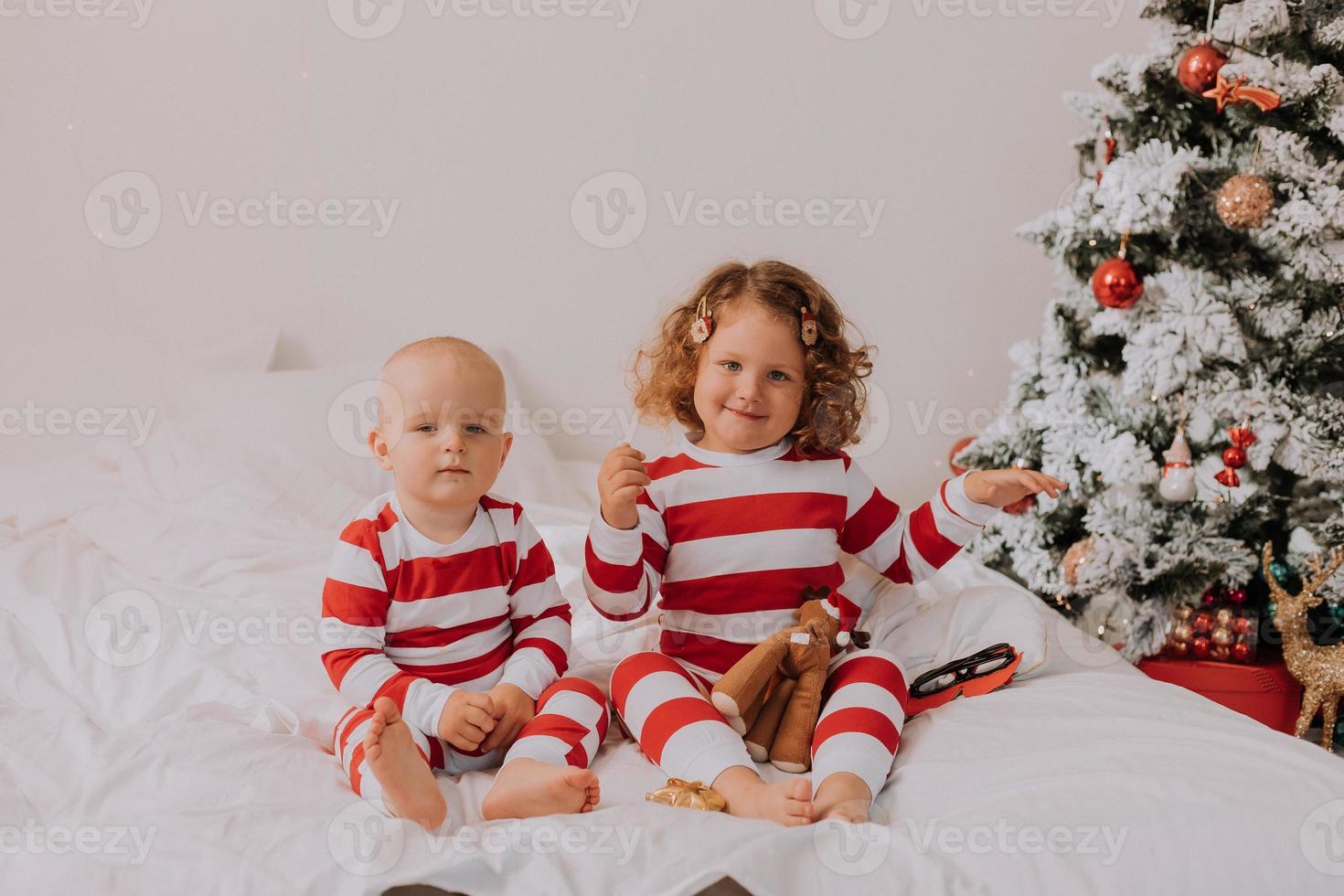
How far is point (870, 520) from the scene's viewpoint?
1417 millimetres

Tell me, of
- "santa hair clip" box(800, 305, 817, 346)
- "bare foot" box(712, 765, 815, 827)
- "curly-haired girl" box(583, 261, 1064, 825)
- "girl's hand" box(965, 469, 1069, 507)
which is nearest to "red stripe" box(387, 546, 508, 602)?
"curly-haired girl" box(583, 261, 1064, 825)

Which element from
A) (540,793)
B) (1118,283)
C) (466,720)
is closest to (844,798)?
(540,793)

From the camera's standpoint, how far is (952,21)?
234 centimetres

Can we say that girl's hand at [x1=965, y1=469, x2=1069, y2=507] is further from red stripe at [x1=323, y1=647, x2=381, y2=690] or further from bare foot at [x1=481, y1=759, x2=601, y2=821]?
red stripe at [x1=323, y1=647, x2=381, y2=690]

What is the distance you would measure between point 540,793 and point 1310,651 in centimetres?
148

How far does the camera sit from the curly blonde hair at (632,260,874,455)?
1.36 m

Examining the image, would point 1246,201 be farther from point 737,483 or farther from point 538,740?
point 538,740

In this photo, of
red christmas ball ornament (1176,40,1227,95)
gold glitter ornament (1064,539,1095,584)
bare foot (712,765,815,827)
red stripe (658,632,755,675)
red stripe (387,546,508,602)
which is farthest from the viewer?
gold glitter ornament (1064,539,1095,584)

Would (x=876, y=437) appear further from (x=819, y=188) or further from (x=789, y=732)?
(x=789, y=732)

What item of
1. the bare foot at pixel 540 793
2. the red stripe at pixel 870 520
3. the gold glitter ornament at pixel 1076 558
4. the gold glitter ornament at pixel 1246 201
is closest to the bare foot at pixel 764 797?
the bare foot at pixel 540 793

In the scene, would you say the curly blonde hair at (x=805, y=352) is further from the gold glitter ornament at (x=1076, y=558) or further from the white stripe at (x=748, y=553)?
the gold glitter ornament at (x=1076, y=558)

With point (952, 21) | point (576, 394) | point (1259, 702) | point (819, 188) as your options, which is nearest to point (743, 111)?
point (819, 188)

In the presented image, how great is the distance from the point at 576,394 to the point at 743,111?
759mm

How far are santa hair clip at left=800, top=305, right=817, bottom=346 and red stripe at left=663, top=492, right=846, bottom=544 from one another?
197mm
